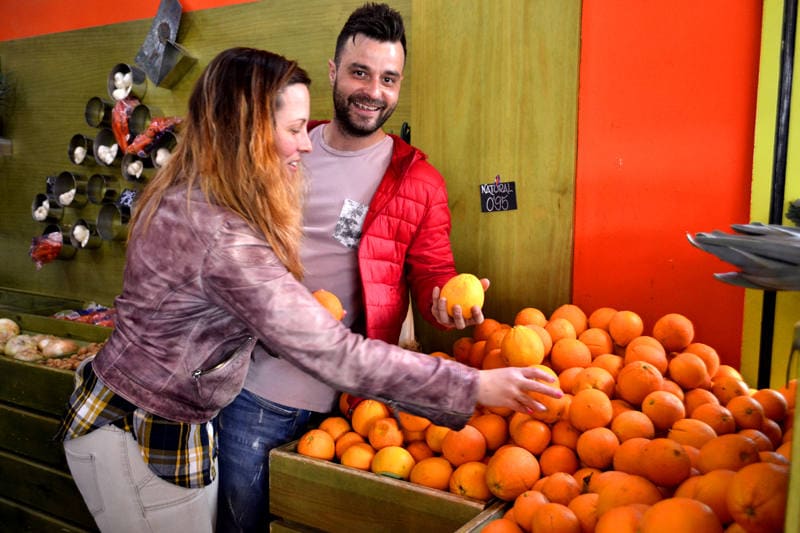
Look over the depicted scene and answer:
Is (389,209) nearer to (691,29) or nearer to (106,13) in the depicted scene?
(691,29)

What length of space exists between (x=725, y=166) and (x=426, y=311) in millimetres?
1080

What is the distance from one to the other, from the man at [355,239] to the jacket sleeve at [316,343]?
24.3 inches

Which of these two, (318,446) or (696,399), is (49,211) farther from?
(696,399)

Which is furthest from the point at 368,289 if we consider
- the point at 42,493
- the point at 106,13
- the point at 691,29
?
the point at 106,13

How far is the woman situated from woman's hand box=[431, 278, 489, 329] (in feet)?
1.36

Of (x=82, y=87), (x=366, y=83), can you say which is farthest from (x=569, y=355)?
(x=82, y=87)

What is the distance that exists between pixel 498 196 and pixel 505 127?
0.87 feet

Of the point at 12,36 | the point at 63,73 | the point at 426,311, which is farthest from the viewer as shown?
the point at 12,36

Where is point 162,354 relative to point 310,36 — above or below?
below

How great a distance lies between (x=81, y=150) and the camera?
392 centimetres

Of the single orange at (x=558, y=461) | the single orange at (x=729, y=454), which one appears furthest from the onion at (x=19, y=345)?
the single orange at (x=729, y=454)

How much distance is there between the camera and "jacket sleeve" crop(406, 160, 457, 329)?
2240 millimetres

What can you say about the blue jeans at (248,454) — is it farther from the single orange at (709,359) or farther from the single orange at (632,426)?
the single orange at (709,359)

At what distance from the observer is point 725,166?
2.08m
